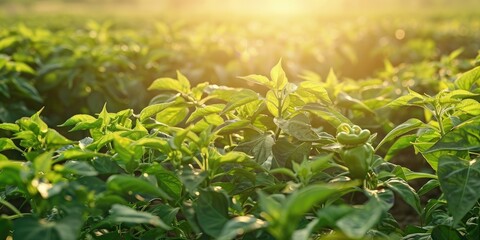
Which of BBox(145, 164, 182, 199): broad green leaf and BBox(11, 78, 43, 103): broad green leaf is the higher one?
BBox(145, 164, 182, 199): broad green leaf

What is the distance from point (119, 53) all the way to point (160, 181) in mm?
3031

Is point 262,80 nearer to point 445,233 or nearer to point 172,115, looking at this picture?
point 172,115

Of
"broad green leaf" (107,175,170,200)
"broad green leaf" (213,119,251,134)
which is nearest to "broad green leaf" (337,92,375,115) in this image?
"broad green leaf" (213,119,251,134)

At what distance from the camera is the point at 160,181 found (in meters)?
1.78

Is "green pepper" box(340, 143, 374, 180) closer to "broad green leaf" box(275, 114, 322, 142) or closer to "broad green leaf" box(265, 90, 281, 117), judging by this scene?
"broad green leaf" box(275, 114, 322, 142)

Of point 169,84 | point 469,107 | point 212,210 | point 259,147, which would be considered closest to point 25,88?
point 169,84

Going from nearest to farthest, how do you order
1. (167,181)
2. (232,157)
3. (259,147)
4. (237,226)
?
(237,226) → (232,157) → (167,181) → (259,147)

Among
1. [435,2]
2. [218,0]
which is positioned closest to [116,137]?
[435,2]

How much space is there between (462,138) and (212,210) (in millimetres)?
759

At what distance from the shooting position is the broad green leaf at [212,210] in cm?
154

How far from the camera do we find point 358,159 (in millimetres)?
1709

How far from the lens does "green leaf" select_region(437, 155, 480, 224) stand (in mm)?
1625

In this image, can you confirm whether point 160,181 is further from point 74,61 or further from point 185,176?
point 74,61

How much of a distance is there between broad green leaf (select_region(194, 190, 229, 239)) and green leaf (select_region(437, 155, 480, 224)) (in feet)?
1.91
